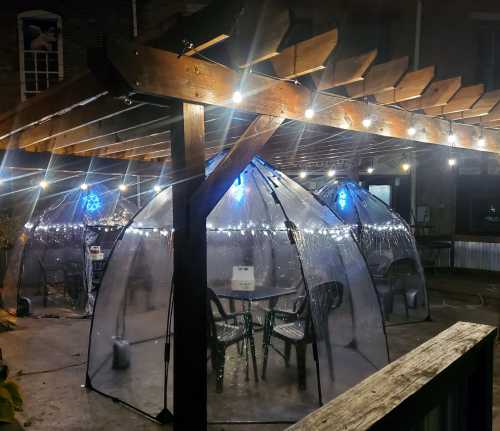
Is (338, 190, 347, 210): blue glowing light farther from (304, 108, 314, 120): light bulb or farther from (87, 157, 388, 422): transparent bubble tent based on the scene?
(304, 108, 314, 120): light bulb

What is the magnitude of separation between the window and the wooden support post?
8.71 m

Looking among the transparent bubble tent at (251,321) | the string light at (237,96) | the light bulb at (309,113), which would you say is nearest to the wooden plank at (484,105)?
the transparent bubble tent at (251,321)

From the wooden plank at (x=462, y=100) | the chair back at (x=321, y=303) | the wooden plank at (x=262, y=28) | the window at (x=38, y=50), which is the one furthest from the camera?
the window at (x=38, y=50)

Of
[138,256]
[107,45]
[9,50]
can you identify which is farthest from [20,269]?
[107,45]

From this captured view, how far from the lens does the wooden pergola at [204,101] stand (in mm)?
3082

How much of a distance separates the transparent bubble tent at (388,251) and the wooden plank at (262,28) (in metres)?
5.27

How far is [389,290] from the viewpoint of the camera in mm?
7961

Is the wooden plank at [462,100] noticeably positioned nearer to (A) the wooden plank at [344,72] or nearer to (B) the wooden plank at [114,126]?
(A) the wooden plank at [344,72]

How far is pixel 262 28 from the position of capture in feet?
10.3

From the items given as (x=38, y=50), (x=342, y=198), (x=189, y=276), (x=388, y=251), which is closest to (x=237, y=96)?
(x=189, y=276)

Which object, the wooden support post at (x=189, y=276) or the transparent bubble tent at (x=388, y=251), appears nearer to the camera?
the wooden support post at (x=189, y=276)

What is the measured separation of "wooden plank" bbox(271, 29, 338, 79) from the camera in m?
3.42

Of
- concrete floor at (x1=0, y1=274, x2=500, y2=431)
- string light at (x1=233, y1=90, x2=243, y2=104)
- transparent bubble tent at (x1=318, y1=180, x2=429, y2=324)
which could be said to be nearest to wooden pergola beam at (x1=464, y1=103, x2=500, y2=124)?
transparent bubble tent at (x1=318, y1=180, x2=429, y2=324)

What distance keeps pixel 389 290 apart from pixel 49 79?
9.22m
